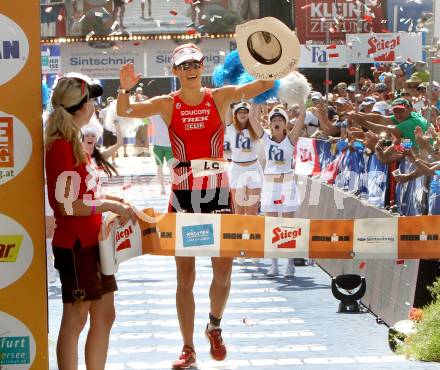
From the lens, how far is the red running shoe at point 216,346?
7730mm

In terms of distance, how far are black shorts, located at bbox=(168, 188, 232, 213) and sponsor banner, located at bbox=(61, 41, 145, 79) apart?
27.7 metres

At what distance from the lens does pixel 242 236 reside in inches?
324

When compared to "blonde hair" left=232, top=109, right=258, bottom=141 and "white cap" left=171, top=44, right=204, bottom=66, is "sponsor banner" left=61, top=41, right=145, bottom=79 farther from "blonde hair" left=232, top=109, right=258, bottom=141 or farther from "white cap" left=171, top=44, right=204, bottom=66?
"white cap" left=171, top=44, right=204, bottom=66

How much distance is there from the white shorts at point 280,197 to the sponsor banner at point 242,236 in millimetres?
4729

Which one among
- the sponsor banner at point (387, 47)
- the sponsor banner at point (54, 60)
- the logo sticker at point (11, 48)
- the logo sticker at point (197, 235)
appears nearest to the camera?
the logo sticker at point (11, 48)

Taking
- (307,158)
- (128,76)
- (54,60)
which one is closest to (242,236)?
(128,76)

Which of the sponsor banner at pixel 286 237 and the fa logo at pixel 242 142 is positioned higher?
the fa logo at pixel 242 142

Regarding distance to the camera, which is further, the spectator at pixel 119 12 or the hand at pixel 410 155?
the spectator at pixel 119 12

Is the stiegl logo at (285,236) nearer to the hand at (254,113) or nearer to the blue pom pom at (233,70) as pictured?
the blue pom pom at (233,70)

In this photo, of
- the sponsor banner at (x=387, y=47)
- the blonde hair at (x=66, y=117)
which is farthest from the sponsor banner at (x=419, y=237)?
the sponsor banner at (x=387, y=47)

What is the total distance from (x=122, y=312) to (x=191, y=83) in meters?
4.02

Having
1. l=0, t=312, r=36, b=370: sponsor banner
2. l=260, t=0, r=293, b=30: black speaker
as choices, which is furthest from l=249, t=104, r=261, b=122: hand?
l=260, t=0, r=293, b=30: black speaker

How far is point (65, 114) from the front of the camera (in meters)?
5.95

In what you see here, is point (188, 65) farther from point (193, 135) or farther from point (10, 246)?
point (10, 246)
